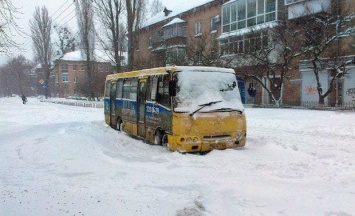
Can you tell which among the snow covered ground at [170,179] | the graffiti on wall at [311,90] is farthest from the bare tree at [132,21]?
the snow covered ground at [170,179]

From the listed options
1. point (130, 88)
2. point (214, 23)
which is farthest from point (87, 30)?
point (130, 88)

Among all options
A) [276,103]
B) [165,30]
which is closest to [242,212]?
[276,103]

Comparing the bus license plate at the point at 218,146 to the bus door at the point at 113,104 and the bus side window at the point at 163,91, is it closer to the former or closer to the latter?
the bus side window at the point at 163,91

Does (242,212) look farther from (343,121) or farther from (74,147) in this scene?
(343,121)

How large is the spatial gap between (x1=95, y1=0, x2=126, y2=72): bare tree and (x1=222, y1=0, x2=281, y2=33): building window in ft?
35.1

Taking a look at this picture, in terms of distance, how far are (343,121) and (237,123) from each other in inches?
350

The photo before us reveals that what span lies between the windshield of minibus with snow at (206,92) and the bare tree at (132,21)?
907 inches

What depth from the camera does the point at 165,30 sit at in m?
46.1

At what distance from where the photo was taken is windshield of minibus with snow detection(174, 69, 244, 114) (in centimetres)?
942

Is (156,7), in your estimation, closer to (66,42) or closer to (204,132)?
(66,42)

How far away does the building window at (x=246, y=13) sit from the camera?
103 ft

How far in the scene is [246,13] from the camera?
3388 cm

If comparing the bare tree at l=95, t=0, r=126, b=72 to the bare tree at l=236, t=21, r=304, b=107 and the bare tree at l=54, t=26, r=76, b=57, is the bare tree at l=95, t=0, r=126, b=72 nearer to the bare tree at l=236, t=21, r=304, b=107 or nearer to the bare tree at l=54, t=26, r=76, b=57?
the bare tree at l=236, t=21, r=304, b=107

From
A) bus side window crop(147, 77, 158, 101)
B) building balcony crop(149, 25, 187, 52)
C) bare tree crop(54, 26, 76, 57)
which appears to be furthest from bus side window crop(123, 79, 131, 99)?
bare tree crop(54, 26, 76, 57)
